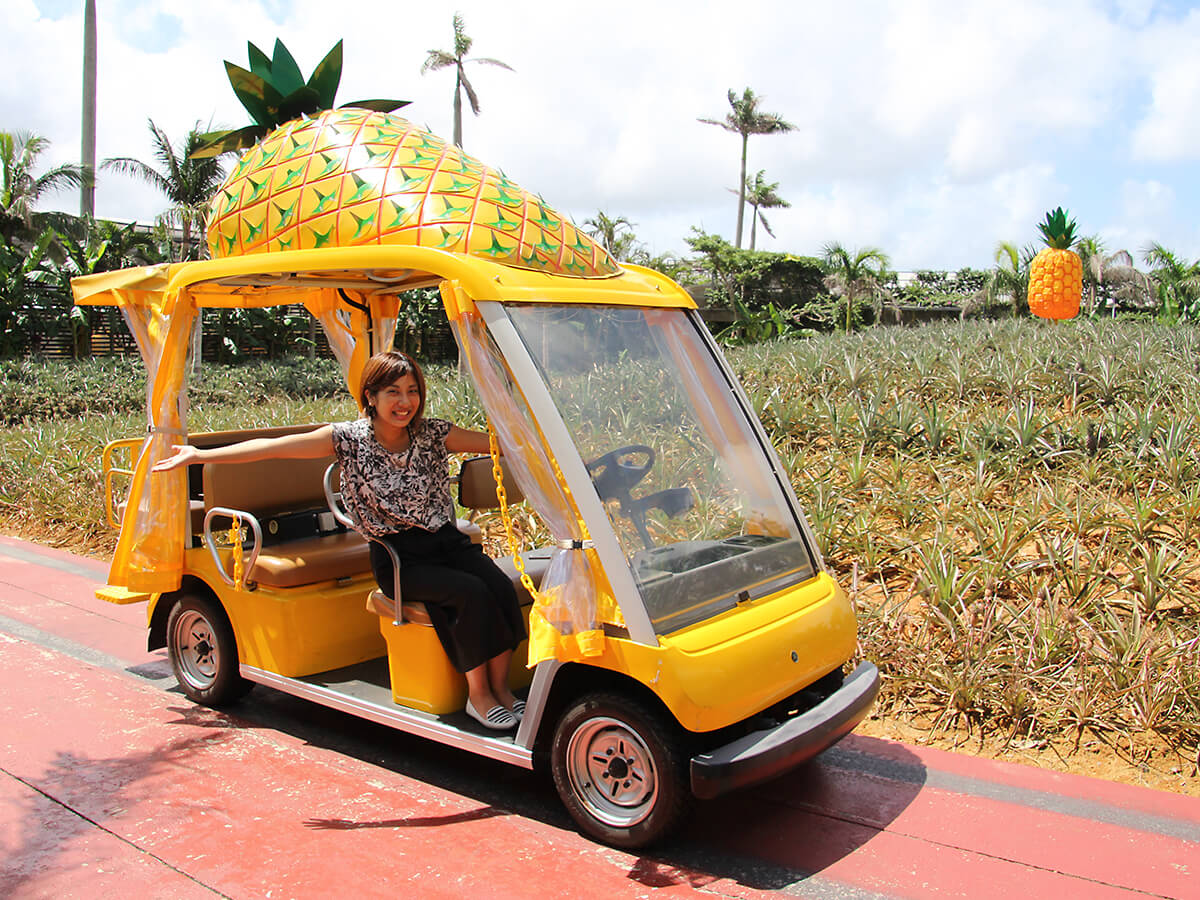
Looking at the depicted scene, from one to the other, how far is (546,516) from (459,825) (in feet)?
3.96

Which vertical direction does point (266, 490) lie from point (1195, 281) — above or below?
below

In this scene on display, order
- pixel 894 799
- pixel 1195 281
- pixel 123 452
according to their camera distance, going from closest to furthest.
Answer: pixel 894 799 → pixel 123 452 → pixel 1195 281

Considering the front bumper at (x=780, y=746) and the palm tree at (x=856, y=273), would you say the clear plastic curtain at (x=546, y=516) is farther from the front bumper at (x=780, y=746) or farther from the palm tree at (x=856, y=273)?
the palm tree at (x=856, y=273)

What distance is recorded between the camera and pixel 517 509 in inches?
276

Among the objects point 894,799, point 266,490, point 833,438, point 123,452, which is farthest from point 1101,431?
point 123,452

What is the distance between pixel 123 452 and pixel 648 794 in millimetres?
9091

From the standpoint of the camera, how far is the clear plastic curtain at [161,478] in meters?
4.59

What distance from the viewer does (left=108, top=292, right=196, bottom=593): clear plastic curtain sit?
459cm

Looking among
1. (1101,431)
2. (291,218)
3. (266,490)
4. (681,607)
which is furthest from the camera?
(1101,431)

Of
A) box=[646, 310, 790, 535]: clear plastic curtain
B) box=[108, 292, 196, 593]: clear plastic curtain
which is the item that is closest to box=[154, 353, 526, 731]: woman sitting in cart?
box=[108, 292, 196, 593]: clear plastic curtain

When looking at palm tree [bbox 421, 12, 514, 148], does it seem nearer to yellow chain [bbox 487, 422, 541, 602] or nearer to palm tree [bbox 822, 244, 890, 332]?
palm tree [bbox 822, 244, 890, 332]

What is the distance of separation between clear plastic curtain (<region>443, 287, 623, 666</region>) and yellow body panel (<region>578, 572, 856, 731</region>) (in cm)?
11

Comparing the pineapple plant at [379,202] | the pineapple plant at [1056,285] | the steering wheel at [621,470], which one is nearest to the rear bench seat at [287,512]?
the pineapple plant at [379,202]

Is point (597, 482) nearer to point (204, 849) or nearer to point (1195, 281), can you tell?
point (204, 849)
